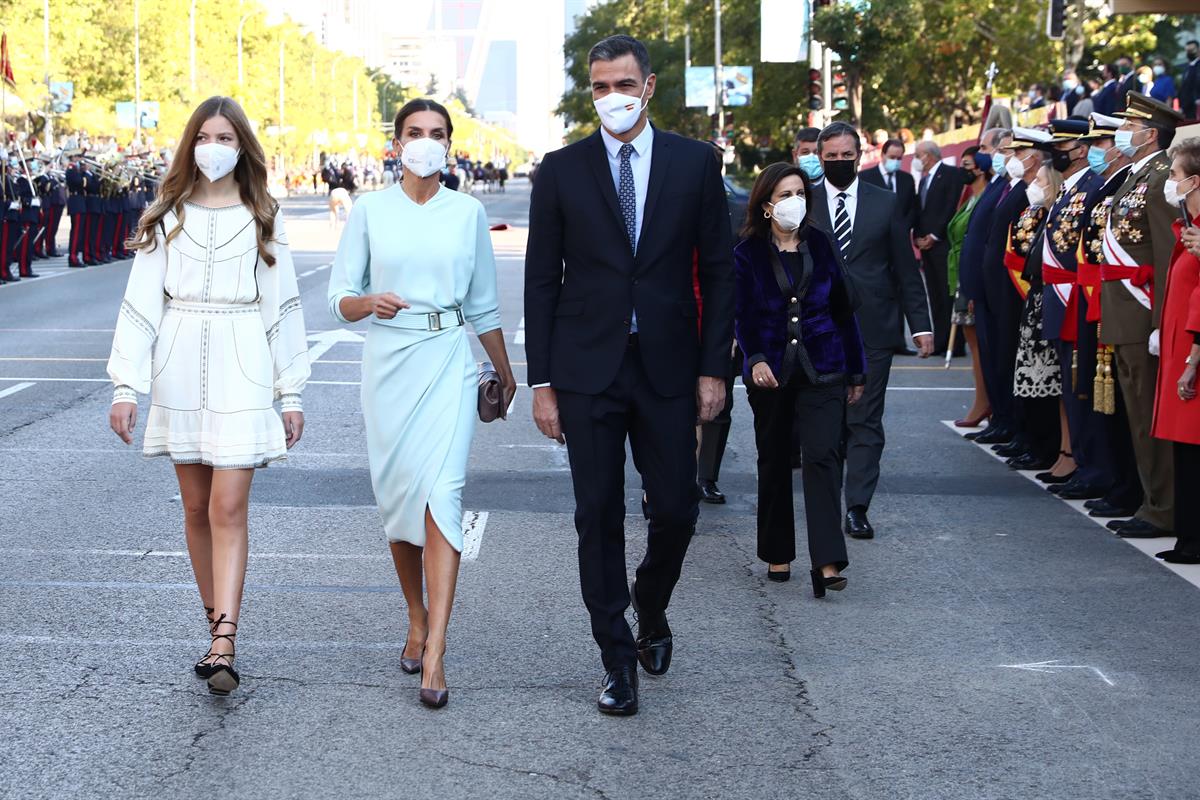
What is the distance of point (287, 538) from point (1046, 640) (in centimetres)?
357

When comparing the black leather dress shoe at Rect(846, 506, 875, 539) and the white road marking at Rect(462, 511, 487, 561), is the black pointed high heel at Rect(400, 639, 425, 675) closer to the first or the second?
the white road marking at Rect(462, 511, 487, 561)

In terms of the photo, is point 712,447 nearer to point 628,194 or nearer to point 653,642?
point 653,642

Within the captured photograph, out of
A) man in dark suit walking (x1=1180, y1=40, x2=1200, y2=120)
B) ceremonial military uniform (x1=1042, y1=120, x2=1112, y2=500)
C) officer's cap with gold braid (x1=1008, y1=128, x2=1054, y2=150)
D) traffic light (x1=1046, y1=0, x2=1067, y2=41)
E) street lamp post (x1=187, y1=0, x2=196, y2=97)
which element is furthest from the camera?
street lamp post (x1=187, y1=0, x2=196, y2=97)

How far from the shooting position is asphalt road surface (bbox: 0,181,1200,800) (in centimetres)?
521

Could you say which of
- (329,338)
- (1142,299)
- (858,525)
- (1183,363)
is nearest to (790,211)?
(858,525)

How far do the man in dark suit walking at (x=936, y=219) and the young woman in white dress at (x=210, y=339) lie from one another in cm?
1085

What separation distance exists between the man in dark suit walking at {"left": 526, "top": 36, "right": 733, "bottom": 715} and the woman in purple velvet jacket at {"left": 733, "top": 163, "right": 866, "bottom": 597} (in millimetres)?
1690

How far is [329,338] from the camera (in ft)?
63.7

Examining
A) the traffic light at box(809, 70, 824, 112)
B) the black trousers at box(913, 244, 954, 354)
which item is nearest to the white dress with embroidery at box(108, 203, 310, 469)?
the black trousers at box(913, 244, 954, 354)

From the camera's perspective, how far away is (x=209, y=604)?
6203mm

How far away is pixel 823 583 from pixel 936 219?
9.75 meters

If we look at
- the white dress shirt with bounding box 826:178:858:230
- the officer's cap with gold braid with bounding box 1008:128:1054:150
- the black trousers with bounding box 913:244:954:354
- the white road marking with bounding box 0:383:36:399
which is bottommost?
the white road marking with bounding box 0:383:36:399

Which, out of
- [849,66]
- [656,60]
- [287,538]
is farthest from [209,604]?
[656,60]

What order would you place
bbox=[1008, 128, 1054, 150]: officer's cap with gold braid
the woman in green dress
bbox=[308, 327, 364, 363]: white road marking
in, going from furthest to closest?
bbox=[308, 327, 364, 363]: white road marking, the woman in green dress, bbox=[1008, 128, 1054, 150]: officer's cap with gold braid
